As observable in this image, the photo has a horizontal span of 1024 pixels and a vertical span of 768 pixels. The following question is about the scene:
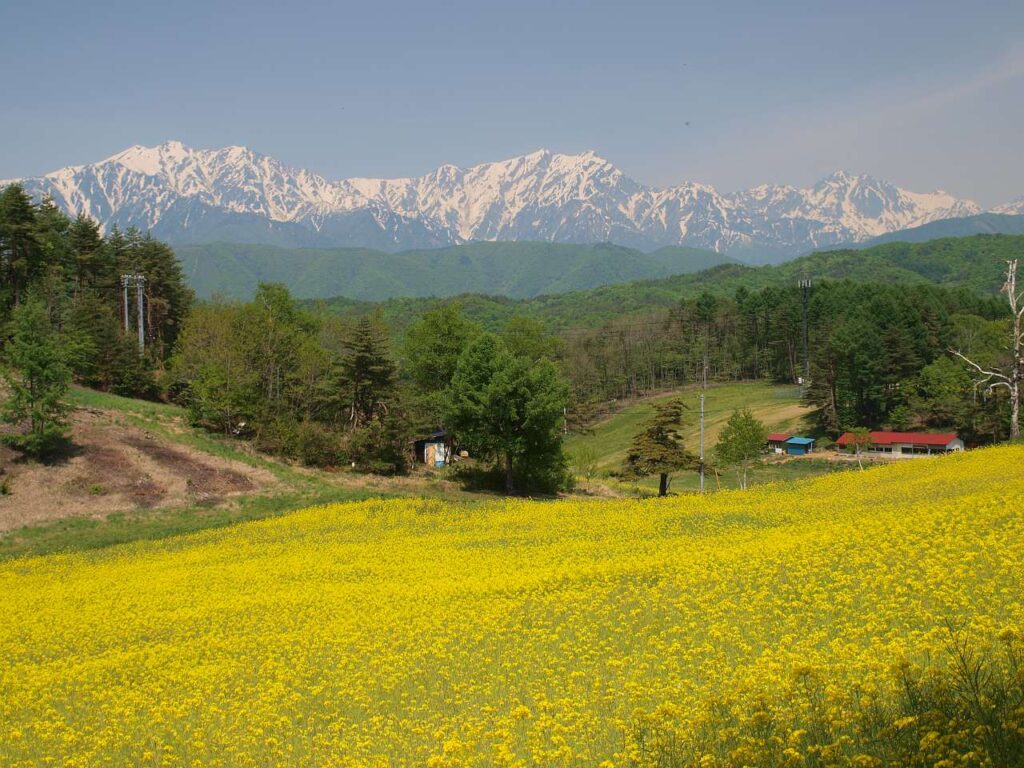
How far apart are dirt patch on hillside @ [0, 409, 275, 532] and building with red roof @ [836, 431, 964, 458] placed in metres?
67.1

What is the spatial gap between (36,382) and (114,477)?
7008 millimetres

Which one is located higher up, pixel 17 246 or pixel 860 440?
pixel 17 246

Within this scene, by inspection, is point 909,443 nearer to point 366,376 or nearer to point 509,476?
point 509,476

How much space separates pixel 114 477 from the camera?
47375mm

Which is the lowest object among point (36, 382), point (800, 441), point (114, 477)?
point (800, 441)

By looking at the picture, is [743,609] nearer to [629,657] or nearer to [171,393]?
[629,657]

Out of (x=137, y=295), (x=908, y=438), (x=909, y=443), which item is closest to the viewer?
(x=137, y=295)

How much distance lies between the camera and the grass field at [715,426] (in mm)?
82375

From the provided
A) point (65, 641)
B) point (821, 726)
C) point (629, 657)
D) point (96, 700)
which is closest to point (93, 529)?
Answer: point (65, 641)

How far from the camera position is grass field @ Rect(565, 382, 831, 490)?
270ft

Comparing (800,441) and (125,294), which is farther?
(800,441)

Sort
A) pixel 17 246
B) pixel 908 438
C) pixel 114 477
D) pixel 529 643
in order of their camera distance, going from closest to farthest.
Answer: pixel 529 643, pixel 114 477, pixel 17 246, pixel 908 438

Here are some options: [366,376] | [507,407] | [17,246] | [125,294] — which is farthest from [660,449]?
[125,294]

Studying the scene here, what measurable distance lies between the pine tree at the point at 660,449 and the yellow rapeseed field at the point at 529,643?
67.0 ft
